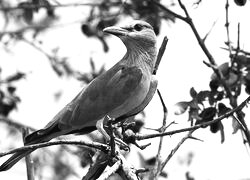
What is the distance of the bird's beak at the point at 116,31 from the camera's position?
18.2ft

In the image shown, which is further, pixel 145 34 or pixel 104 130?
pixel 145 34

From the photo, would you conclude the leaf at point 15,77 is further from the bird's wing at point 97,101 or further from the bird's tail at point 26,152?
the bird's tail at point 26,152

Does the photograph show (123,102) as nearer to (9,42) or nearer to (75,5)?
(75,5)

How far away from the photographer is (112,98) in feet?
17.7

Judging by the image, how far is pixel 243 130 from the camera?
4.25 metres

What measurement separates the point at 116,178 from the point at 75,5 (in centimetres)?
181

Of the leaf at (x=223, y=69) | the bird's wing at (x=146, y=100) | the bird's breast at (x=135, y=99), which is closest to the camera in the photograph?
the leaf at (x=223, y=69)

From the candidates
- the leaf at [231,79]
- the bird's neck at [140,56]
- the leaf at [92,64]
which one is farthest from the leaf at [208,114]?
the leaf at [92,64]

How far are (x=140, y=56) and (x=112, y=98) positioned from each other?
0.55 metres

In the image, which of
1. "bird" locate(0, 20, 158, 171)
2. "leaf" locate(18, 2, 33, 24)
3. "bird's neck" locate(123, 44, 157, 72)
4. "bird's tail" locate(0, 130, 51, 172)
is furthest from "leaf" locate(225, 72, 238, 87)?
"leaf" locate(18, 2, 33, 24)

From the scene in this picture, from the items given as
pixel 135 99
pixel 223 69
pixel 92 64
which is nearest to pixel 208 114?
pixel 223 69

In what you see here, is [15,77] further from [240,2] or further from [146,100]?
[240,2]

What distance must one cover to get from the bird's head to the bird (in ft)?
0.08

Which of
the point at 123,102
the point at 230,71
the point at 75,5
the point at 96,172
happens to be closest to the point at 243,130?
the point at 230,71
